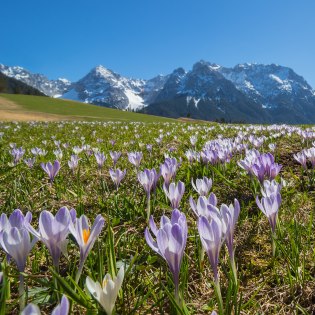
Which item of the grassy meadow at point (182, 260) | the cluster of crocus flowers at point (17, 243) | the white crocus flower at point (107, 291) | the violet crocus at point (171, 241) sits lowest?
the grassy meadow at point (182, 260)

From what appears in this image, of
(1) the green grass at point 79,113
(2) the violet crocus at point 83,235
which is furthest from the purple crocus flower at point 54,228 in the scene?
(1) the green grass at point 79,113

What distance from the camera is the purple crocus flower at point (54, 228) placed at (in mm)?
1126

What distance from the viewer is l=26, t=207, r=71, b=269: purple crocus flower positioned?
1.13 m

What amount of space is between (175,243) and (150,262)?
758 millimetres

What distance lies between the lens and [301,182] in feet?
10.1

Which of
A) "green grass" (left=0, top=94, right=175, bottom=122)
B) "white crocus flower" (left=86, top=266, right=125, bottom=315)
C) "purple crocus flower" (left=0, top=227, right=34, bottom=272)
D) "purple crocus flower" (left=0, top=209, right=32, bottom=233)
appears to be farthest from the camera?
"green grass" (left=0, top=94, right=175, bottom=122)

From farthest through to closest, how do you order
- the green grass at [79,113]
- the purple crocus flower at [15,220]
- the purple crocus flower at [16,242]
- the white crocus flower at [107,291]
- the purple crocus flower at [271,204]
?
the green grass at [79,113] < the purple crocus flower at [271,204] < the purple crocus flower at [15,220] < the purple crocus flower at [16,242] < the white crocus flower at [107,291]

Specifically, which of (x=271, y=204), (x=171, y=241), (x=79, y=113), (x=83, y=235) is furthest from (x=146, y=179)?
(x=79, y=113)

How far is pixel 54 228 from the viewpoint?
3.76 ft

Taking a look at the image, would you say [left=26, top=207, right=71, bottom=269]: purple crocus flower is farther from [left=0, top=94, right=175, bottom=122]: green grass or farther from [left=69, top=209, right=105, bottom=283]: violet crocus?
[left=0, top=94, right=175, bottom=122]: green grass

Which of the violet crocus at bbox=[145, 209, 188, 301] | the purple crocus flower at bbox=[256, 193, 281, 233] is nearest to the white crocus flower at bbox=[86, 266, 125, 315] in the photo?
the violet crocus at bbox=[145, 209, 188, 301]

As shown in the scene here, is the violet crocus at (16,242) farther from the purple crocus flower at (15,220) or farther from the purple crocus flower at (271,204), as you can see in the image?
the purple crocus flower at (271,204)

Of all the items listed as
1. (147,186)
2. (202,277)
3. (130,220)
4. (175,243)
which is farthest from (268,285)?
(130,220)

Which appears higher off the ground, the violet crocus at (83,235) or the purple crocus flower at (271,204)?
the purple crocus flower at (271,204)
